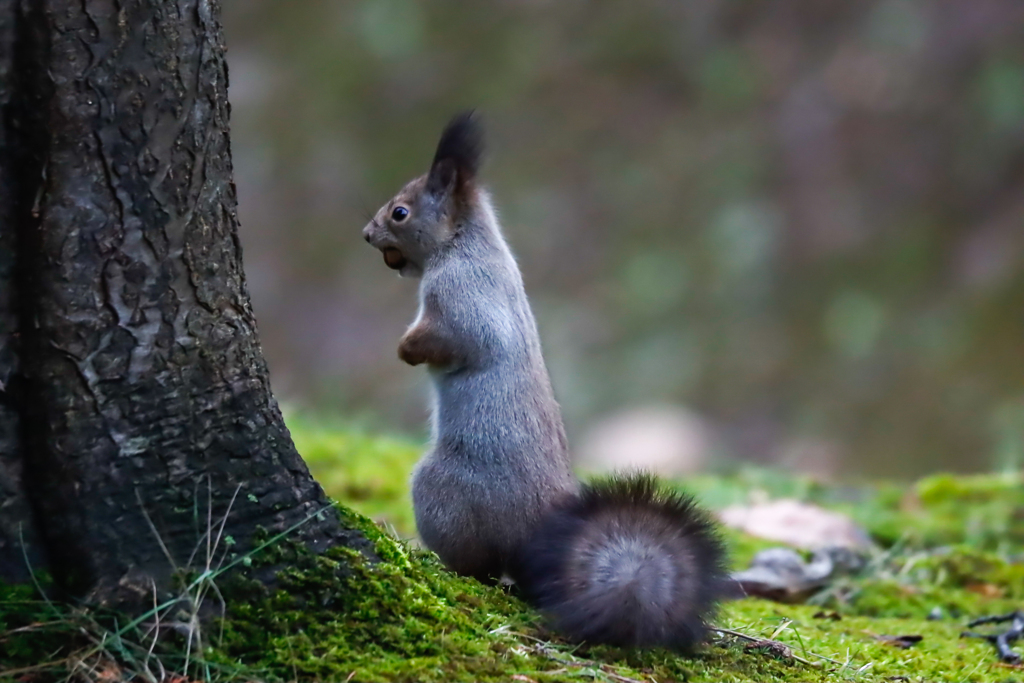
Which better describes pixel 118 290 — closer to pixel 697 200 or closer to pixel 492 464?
pixel 492 464

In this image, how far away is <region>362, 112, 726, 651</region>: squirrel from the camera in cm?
289

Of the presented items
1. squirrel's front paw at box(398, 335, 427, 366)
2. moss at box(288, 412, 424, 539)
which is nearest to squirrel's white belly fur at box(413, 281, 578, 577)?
squirrel's front paw at box(398, 335, 427, 366)

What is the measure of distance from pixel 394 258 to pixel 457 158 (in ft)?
1.49

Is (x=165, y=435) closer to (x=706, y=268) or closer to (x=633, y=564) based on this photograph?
(x=633, y=564)

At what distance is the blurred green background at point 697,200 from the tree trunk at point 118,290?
8000 mm

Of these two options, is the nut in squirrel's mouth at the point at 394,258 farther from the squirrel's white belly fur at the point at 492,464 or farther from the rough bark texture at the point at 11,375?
the rough bark texture at the point at 11,375

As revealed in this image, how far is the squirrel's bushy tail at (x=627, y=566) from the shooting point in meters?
2.84

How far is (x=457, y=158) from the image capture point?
162 inches

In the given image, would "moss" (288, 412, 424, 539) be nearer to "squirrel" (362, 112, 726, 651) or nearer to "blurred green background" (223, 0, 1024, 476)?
"squirrel" (362, 112, 726, 651)

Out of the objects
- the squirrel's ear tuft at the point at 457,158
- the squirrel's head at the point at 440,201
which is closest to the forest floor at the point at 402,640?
the squirrel's head at the point at 440,201

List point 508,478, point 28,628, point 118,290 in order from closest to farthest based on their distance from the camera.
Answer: point 28,628 < point 118,290 < point 508,478

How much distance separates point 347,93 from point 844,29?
6206mm

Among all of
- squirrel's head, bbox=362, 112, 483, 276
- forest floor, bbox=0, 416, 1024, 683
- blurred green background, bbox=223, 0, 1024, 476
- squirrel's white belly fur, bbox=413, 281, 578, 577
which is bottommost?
→ forest floor, bbox=0, 416, 1024, 683

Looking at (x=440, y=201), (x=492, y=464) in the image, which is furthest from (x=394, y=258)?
(x=492, y=464)
